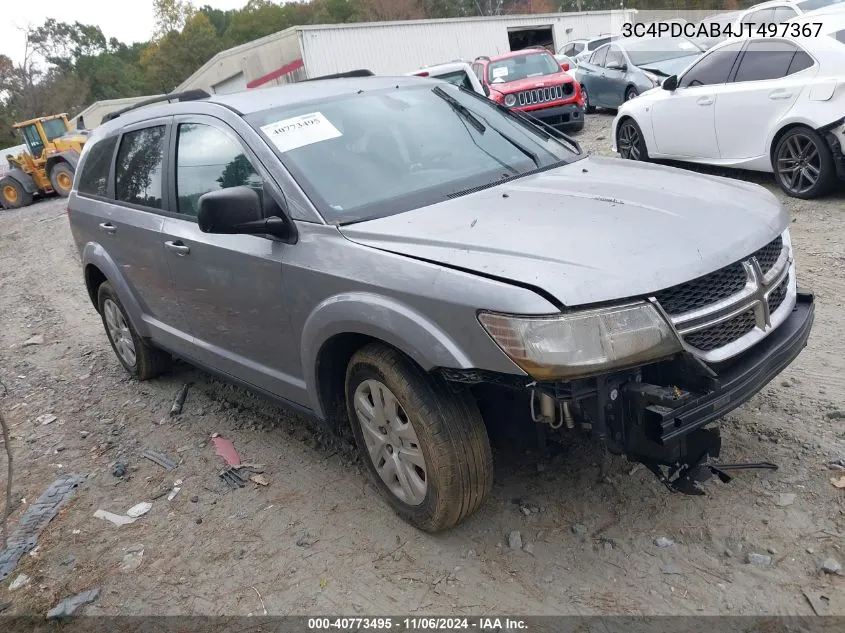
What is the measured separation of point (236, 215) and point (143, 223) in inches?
61.5

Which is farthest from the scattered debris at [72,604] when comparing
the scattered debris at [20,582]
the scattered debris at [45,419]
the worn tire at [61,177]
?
the worn tire at [61,177]

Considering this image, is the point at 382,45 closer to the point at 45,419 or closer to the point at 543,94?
the point at 543,94

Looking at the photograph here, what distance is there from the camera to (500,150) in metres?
3.74

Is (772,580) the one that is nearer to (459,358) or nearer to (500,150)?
(459,358)

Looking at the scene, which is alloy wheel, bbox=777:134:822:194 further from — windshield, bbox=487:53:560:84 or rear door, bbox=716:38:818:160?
windshield, bbox=487:53:560:84

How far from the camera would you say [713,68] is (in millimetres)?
8047

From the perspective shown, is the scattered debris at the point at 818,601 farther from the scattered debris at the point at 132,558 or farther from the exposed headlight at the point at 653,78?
the exposed headlight at the point at 653,78

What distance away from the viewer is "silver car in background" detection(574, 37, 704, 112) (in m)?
14.0

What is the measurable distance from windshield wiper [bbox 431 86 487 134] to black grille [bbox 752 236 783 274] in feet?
5.11

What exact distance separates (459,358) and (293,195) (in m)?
1.15

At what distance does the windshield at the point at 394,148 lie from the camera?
3.25 meters

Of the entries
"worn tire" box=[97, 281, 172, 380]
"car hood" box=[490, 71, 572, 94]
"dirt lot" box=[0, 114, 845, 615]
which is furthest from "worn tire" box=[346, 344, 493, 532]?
"car hood" box=[490, 71, 572, 94]

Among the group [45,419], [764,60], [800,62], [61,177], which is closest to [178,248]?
[45,419]

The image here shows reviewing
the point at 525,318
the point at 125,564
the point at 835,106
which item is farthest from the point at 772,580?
the point at 835,106
